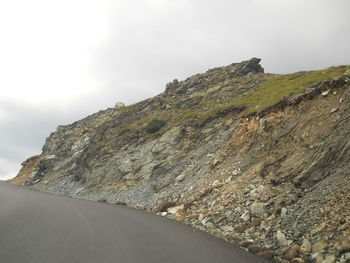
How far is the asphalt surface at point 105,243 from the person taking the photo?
10.2 m

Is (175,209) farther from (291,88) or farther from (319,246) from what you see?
(291,88)

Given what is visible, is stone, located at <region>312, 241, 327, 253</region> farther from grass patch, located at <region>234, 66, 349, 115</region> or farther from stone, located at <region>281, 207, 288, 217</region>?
grass patch, located at <region>234, 66, 349, 115</region>

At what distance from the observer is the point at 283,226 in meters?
12.6

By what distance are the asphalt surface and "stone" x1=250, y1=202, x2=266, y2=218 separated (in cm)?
294

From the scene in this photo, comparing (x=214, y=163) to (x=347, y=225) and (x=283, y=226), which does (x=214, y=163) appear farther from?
(x=347, y=225)

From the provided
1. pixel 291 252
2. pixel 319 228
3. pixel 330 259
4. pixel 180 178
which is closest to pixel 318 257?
pixel 330 259

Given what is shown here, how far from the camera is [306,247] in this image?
34.5 feet

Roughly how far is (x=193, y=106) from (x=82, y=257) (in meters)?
47.7

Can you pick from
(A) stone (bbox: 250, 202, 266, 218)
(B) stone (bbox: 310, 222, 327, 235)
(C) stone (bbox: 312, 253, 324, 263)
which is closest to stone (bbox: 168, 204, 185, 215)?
(A) stone (bbox: 250, 202, 266, 218)

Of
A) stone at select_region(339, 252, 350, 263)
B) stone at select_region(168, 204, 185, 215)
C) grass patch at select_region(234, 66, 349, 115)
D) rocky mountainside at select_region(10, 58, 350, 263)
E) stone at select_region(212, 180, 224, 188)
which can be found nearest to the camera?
stone at select_region(339, 252, 350, 263)

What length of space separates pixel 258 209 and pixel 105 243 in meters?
8.14

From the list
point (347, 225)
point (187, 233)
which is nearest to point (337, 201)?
point (347, 225)

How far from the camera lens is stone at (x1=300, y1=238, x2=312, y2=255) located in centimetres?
1039

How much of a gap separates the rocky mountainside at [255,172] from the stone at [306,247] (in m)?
0.03
